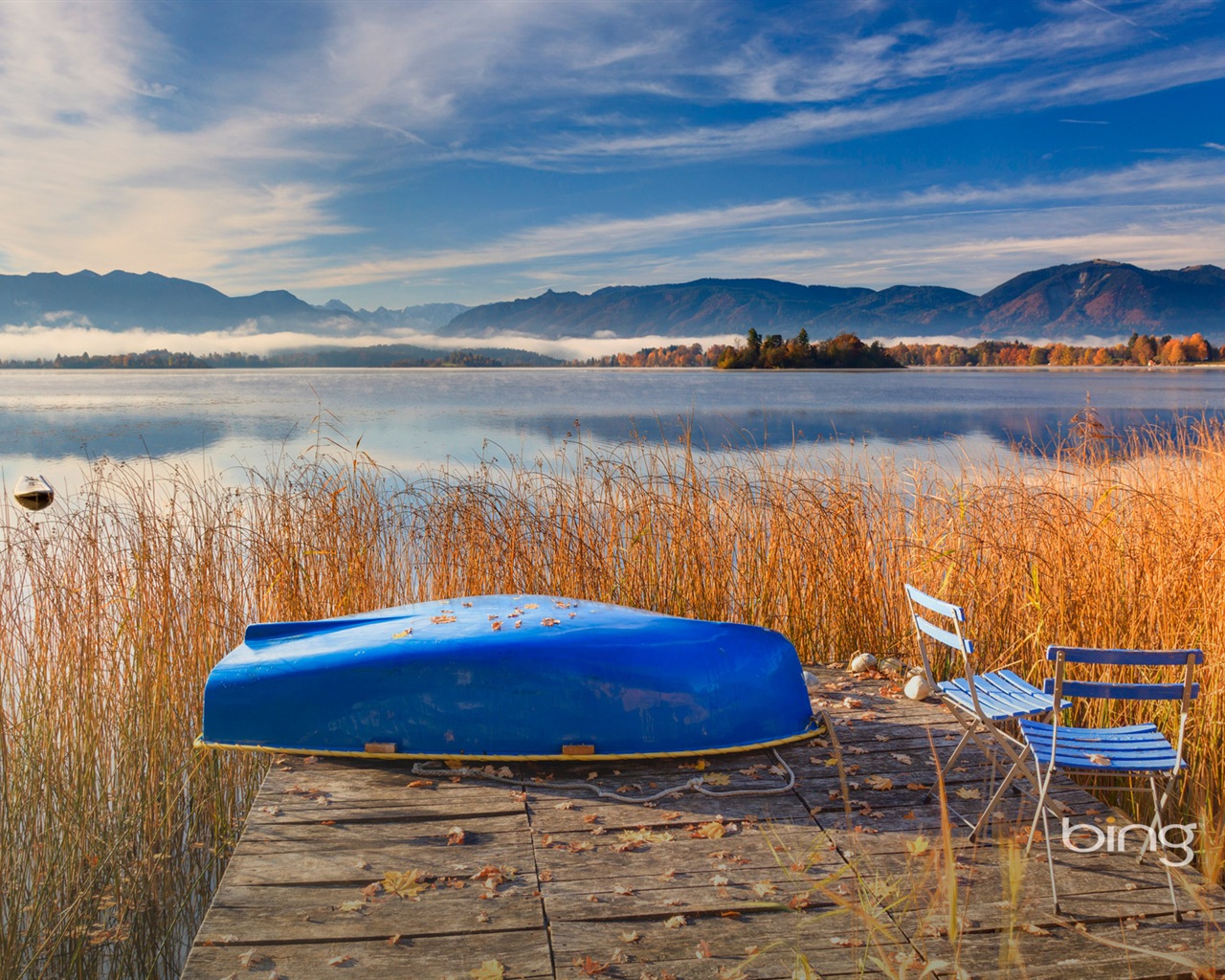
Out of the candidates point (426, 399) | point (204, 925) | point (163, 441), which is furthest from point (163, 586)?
point (426, 399)

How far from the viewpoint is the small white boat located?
239 inches

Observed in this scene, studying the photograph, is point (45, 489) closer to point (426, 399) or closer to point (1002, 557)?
point (1002, 557)

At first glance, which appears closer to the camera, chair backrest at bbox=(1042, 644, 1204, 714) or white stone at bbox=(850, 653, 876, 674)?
chair backrest at bbox=(1042, 644, 1204, 714)

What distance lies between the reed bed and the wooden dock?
81 cm

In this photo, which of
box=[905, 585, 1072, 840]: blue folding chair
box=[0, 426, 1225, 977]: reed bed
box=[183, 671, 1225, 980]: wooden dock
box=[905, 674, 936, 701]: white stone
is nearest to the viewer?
box=[183, 671, 1225, 980]: wooden dock

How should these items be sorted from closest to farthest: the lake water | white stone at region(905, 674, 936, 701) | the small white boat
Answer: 1. white stone at region(905, 674, 936, 701)
2. the small white boat
3. the lake water

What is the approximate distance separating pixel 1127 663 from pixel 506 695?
2.04 meters

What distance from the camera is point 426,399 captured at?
36.6 metres

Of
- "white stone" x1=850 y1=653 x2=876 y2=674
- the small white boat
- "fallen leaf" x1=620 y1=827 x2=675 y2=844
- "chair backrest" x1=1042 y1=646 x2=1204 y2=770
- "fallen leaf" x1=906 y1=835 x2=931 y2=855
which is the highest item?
the small white boat

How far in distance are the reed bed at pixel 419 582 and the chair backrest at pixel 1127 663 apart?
55.2 inches

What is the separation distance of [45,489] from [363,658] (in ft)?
14.0

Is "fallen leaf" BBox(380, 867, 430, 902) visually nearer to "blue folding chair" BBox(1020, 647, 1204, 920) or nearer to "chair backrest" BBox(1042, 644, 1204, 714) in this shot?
"blue folding chair" BBox(1020, 647, 1204, 920)

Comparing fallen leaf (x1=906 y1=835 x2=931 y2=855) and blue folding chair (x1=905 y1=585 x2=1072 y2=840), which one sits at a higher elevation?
blue folding chair (x1=905 y1=585 x2=1072 y2=840)

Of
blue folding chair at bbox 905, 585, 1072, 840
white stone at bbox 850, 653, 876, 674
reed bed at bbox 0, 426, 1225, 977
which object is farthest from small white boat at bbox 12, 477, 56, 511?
blue folding chair at bbox 905, 585, 1072, 840
